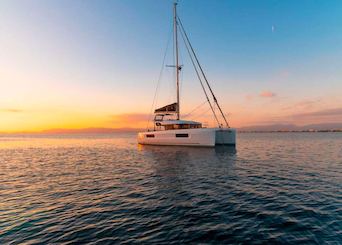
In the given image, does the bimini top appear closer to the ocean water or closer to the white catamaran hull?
the white catamaran hull

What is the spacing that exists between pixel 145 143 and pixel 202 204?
3280 cm

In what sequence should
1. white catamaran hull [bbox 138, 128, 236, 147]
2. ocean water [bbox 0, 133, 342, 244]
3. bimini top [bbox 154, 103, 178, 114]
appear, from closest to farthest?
1. ocean water [bbox 0, 133, 342, 244]
2. white catamaran hull [bbox 138, 128, 236, 147]
3. bimini top [bbox 154, 103, 178, 114]

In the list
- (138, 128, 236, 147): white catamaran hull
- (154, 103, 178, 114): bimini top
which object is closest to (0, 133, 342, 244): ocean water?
(138, 128, 236, 147): white catamaran hull

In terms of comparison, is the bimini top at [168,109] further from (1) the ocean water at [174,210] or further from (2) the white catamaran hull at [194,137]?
(1) the ocean water at [174,210]

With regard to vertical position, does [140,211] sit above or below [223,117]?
below

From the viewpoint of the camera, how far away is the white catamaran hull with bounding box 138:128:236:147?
29.9 meters

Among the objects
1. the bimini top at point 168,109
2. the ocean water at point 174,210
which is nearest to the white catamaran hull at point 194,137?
the bimini top at point 168,109

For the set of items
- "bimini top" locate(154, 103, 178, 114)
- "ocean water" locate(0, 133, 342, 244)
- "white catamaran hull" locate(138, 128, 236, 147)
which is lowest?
"ocean water" locate(0, 133, 342, 244)

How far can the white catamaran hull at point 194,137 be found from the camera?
29917 mm

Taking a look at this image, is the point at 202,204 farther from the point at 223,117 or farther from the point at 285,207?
the point at 223,117

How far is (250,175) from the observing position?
13430 millimetres

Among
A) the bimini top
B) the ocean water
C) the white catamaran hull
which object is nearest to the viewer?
the ocean water

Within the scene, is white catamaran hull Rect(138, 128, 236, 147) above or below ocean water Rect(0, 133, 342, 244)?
above

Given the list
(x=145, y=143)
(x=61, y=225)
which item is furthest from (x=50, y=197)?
(x=145, y=143)
